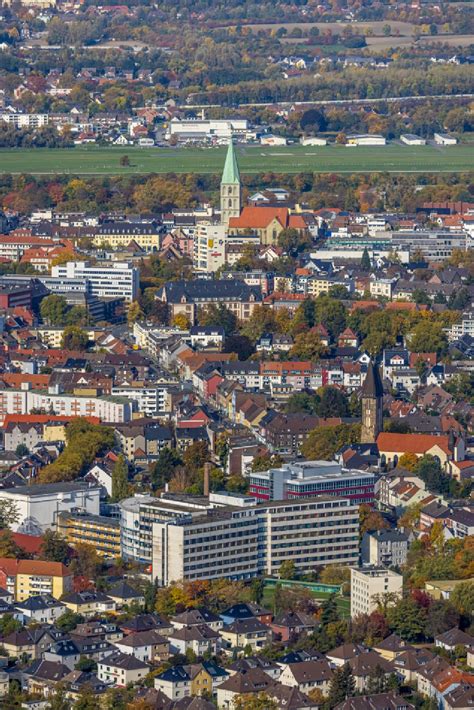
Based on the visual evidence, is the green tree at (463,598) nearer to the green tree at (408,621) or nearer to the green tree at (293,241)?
the green tree at (408,621)

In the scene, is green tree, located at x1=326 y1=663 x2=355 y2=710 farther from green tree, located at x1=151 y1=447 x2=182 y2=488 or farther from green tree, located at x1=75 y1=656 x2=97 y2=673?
green tree, located at x1=151 y1=447 x2=182 y2=488

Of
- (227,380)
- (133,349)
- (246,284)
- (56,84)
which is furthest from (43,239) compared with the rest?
(56,84)

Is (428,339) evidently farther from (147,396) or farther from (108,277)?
(108,277)

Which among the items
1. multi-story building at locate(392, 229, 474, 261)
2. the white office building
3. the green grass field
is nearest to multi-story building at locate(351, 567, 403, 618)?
multi-story building at locate(392, 229, 474, 261)

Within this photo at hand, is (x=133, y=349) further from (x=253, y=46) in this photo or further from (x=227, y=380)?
(x=253, y=46)

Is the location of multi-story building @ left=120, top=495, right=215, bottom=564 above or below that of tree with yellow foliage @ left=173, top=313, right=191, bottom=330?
above

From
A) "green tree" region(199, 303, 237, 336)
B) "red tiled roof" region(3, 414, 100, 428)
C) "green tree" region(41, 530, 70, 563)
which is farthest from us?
"green tree" region(199, 303, 237, 336)
